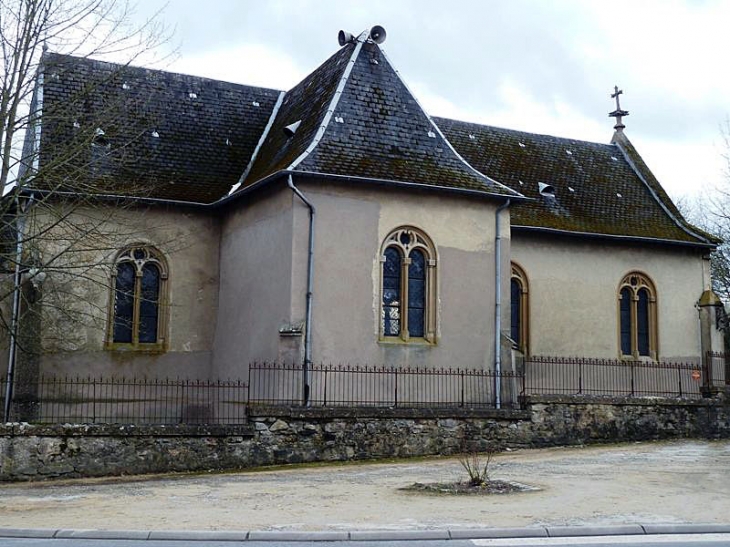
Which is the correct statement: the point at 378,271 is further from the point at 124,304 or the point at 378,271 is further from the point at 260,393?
the point at 124,304

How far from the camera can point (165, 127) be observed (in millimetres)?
25266

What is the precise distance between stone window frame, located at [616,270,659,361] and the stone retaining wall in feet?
13.5

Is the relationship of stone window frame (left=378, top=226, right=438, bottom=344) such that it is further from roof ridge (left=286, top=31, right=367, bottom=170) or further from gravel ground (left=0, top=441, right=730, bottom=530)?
gravel ground (left=0, top=441, right=730, bottom=530)

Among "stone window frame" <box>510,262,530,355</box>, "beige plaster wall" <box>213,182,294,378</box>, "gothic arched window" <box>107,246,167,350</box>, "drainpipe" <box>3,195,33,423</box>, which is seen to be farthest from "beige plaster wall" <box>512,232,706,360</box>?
"drainpipe" <box>3,195,33,423</box>

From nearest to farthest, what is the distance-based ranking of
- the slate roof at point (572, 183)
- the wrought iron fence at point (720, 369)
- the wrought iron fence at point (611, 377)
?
the wrought iron fence at point (611, 377) → the wrought iron fence at point (720, 369) → the slate roof at point (572, 183)

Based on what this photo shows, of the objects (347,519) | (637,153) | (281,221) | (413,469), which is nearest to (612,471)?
(413,469)

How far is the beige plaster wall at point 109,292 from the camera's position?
72.3 ft

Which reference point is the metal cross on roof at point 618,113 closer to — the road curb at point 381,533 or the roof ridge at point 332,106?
the roof ridge at point 332,106

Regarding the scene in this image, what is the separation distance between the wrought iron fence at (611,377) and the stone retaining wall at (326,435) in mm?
2264

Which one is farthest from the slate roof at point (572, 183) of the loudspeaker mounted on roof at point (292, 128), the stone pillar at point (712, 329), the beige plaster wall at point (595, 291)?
the loudspeaker mounted on roof at point (292, 128)

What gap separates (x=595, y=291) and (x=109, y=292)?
45.3 ft

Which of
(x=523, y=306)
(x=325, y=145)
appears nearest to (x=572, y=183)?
(x=523, y=306)

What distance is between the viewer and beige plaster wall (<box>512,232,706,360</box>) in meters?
26.4

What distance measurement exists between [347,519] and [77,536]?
3.21 m
